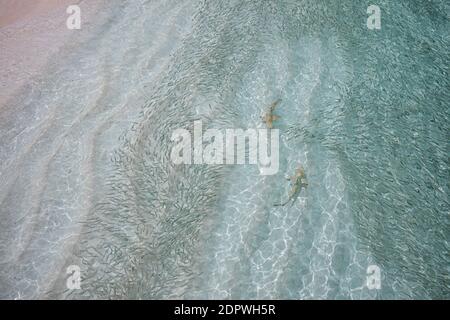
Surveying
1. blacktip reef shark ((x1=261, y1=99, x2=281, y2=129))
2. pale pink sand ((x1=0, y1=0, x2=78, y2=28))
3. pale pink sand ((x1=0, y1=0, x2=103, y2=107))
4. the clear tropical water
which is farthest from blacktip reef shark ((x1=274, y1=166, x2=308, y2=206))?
pale pink sand ((x1=0, y1=0, x2=78, y2=28))

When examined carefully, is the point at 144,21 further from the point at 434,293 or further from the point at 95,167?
the point at 434,293

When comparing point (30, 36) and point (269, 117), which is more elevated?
point (30, 36)

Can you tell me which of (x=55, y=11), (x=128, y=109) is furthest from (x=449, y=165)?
(x=55, y=11)

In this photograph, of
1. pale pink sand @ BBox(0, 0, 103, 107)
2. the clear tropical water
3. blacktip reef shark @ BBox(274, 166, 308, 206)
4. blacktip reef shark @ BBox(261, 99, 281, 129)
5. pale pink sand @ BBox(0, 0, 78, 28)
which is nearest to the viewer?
the clear tropical water

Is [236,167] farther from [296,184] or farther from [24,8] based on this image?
[24,8]

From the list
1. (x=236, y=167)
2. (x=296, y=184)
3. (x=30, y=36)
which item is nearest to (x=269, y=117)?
(x=236, y=167)

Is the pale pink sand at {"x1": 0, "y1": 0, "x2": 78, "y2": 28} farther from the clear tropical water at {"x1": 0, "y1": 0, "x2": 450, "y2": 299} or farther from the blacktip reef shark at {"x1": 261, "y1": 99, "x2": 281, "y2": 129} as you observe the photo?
the blacktip reef shark at {"x1": 261, "y1": 99, "x2": 281, "y2": 129}

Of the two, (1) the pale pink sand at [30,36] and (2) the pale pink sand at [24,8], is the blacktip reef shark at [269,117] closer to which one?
(1) the pale pink sand at [30,36]
